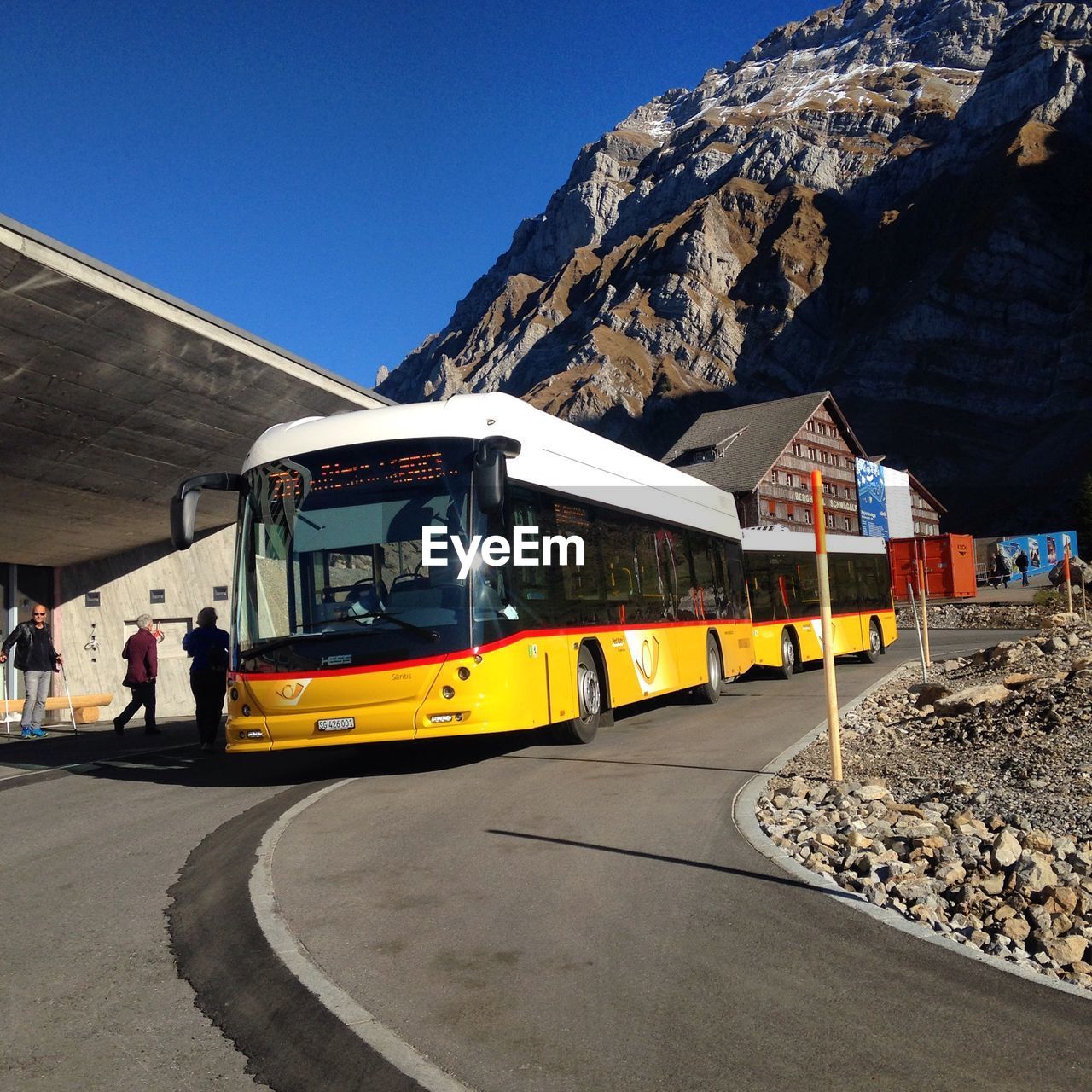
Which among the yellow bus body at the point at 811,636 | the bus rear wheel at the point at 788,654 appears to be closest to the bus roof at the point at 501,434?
the yellow bus body at the point at 811,636

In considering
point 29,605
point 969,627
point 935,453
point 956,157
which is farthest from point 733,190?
point 29,605

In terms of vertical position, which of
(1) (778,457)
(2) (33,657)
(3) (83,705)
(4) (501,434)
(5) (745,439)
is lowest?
(3) (83,705)

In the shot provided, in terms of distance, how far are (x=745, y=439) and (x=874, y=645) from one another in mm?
54072

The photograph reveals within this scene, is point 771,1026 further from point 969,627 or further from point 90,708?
point 969,627

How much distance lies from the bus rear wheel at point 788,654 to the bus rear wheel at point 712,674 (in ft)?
16.9

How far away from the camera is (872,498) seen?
88.8 m

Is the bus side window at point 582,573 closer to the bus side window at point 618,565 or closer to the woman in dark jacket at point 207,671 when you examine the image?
the bus side window at point 618,565

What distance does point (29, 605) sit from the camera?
75.4 ft

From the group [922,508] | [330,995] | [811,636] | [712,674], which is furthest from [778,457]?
[330,995]

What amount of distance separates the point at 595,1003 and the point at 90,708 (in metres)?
20.6

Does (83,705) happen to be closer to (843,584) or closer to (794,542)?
(794,542)

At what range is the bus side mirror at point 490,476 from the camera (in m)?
9.30

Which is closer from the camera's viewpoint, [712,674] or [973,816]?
[973,816]

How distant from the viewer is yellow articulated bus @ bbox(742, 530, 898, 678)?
69.7 ft
